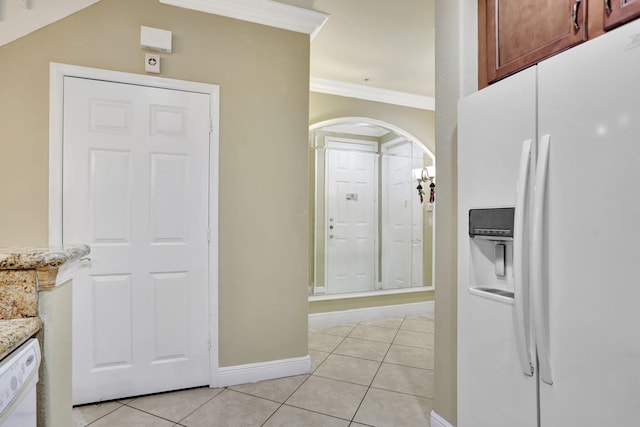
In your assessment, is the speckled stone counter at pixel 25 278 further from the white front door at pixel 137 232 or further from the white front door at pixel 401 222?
the white front door at pixel 401 222

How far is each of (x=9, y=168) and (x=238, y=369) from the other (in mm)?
1972

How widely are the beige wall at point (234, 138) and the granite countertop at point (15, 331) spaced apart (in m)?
1.56

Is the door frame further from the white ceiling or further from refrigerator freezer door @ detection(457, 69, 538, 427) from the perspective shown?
refrigerator freezer door @ detection(457, 69, 538, 427)

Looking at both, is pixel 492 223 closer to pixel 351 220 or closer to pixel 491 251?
pixel 491 251

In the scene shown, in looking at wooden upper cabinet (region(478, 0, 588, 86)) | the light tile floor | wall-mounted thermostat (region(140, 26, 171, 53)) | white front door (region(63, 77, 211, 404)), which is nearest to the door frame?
white front door (region(63, 77, 211, 404))

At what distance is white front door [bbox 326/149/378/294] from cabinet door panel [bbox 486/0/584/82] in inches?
106

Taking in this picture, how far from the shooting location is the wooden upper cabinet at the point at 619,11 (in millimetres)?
1076

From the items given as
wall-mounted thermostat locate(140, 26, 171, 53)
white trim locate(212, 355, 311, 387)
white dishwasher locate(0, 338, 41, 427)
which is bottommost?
white trim locate(212, 355, 311, 387)

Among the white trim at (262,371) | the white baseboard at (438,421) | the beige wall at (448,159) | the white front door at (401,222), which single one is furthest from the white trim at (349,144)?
the white baseboard at (438,421)

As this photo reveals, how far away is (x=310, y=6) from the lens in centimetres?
261

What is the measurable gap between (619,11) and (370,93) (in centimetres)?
322

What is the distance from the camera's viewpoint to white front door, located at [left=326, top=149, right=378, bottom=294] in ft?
13.9

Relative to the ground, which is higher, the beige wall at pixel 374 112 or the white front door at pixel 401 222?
the beige wall at pixel 374 112

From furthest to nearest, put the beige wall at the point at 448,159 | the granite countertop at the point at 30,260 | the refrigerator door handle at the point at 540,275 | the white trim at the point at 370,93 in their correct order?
1. the white trim at the point at 370,93
2. the beige wall at the point at 448,159
3. the refrigerator door handle at the point at 540,275
4. the granite countertop at the point at 30,260
